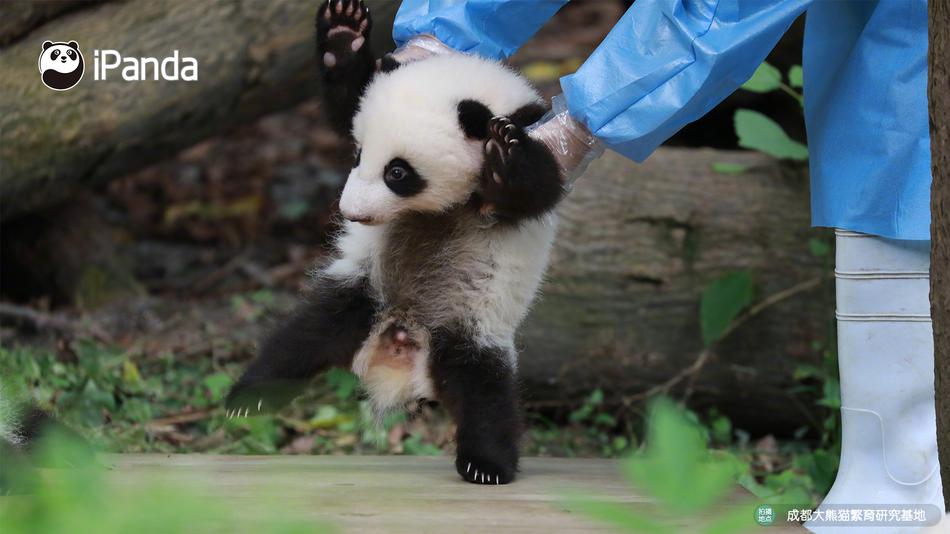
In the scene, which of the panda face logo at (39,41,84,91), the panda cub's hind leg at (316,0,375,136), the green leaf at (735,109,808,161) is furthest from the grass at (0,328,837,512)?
the panda cub's hind leg at (316,0,375,136)

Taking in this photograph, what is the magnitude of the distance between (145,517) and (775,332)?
384 centimetres

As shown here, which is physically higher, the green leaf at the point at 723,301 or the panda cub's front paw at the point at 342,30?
the panda cub's front paw at the point at 342,30

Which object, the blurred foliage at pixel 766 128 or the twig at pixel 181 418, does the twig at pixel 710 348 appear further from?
the twig at pixel 181 418

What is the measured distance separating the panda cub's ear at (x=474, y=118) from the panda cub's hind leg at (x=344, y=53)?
32 centimetres

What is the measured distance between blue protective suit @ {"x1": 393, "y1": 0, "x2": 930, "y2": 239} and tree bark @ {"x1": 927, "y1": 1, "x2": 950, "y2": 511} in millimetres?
354

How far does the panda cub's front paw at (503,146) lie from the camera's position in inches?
86.4

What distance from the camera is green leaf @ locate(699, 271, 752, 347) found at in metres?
3.97

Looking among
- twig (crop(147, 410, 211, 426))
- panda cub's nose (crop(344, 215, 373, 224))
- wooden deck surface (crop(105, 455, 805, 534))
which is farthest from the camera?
twig (crop(147, 410, 211, 426))

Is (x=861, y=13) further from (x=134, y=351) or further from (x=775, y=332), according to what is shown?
(x=134, y=351)

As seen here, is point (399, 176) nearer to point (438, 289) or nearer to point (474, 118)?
point (474, 118)

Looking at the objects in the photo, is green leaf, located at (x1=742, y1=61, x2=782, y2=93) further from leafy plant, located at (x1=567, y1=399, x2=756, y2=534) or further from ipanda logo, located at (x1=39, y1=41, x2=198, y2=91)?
leafy plant, located at (x1=567, y1=399, x2=756, y2=534)

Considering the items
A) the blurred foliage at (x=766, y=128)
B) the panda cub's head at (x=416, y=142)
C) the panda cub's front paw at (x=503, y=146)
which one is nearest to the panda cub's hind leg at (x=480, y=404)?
the panda cub's head at (x=416, y=142)

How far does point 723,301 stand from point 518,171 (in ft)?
6.53

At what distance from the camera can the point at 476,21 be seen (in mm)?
2582
